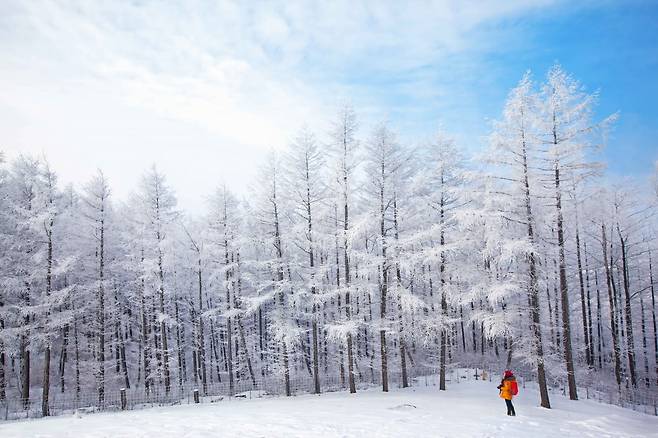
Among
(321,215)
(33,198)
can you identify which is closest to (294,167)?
(321,215)

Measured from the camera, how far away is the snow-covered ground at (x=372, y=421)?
36.7ft

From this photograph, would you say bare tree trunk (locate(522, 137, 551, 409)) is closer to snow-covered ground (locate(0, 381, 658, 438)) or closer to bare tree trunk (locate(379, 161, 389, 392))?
snow-covered ground (locate(0, 381, 658, 438))

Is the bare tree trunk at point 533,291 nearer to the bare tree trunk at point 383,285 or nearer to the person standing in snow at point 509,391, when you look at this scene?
the person standing in snow at point 509,391

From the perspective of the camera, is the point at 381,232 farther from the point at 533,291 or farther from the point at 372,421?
the point at 372,421

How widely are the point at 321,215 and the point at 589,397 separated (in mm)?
17098

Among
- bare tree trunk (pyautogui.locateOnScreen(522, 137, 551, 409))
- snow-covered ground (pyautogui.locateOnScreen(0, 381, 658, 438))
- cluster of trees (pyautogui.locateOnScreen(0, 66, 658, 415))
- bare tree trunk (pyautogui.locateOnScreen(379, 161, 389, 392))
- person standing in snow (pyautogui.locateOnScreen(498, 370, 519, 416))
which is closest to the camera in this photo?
snow-covered ground (pyautogui.locateOnScreen(0, 381, 658, 438))

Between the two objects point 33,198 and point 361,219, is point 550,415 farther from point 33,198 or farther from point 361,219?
point 33,198

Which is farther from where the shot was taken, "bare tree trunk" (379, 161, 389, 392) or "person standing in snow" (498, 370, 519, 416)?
"bare tree trunk" (379, 161, 389, 392)

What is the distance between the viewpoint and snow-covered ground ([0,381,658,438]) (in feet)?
36.7

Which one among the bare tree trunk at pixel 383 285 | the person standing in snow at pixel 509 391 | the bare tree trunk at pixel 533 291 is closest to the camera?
the person standing in snow at pixel 509 391

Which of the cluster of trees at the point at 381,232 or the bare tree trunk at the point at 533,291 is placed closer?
the bare tree trunk at the point at 533,291

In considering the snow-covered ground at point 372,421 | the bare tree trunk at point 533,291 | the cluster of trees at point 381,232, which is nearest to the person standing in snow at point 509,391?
the snow-covered ground at point 372,421

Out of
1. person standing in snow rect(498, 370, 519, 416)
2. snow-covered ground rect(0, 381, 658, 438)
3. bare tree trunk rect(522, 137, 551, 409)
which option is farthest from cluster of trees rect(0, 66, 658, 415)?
snow-covered ground rect(0, 381, 658, 438)

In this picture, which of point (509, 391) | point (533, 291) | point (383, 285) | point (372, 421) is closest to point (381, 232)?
point (383, 285)
